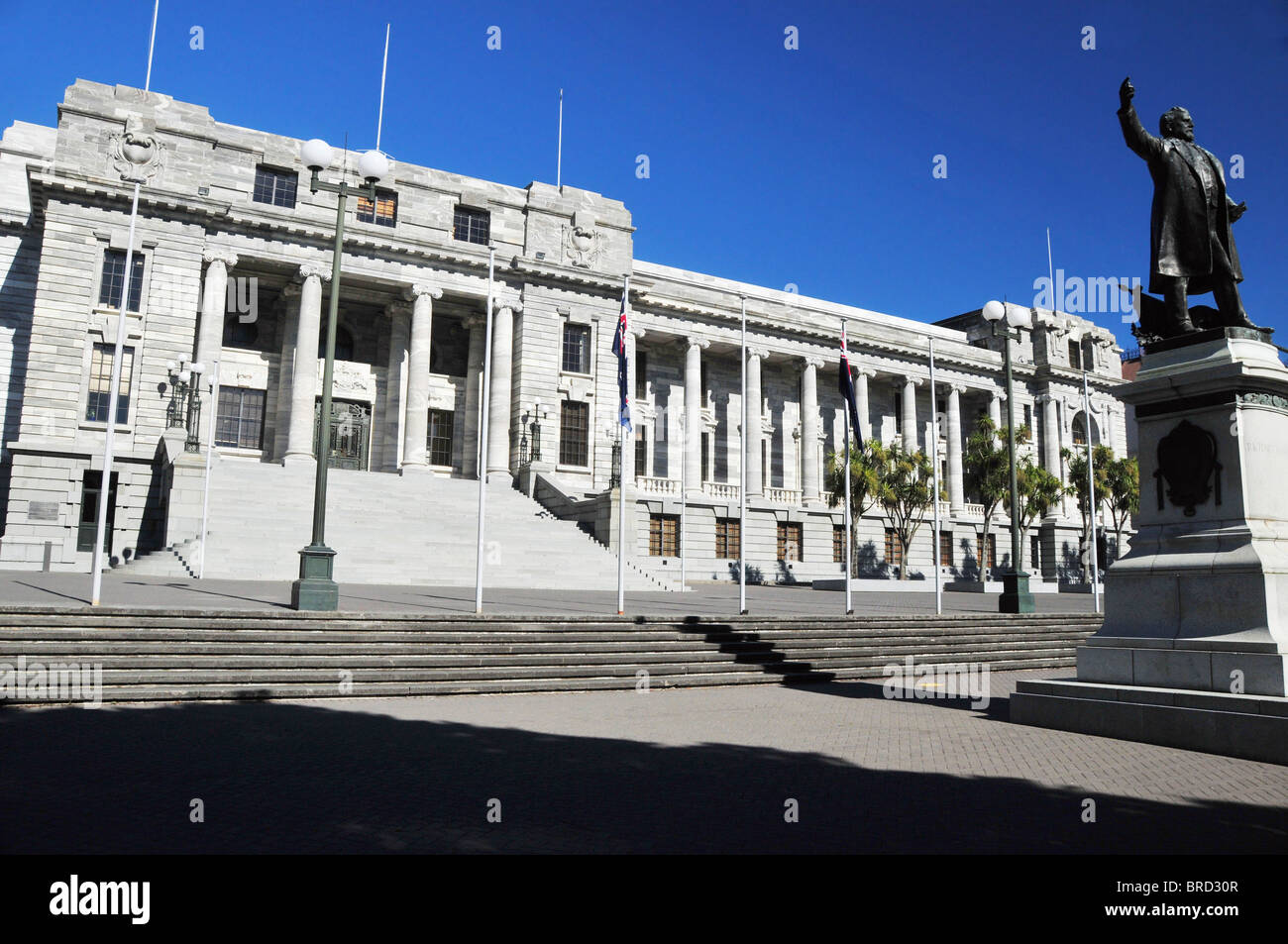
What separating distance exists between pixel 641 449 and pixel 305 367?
60.8ft

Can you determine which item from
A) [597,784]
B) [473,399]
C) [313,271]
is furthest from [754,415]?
[597,784]

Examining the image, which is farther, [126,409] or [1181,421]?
[126,409]

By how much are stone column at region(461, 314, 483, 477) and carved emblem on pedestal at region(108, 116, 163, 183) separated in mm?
14652

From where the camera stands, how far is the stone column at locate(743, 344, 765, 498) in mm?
48531

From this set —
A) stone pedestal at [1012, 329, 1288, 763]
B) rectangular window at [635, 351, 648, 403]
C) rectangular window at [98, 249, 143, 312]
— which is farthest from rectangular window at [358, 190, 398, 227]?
stone pedestal at [1012, 329, 1288, 763]

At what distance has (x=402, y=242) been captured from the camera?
40.1 meters

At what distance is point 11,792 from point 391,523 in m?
24.0

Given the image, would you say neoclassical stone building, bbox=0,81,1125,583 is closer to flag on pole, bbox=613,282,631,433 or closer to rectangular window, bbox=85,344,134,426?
rectangular window, bbox=85,344,134,426

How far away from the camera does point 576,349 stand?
44375 mm

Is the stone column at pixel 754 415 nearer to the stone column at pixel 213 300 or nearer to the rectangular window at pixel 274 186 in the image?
the rectangular window at pixel 274 186

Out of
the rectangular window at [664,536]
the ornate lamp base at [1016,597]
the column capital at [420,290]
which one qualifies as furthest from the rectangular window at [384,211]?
the ornate lamp base at [1016,597]
